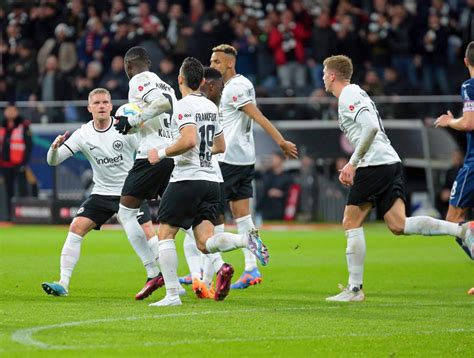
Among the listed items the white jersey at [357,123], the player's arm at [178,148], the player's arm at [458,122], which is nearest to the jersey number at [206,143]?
the player's arm at [178,148]

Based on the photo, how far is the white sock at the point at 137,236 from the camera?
11.6 meters

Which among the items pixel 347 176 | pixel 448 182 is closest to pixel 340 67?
pixel 347 176

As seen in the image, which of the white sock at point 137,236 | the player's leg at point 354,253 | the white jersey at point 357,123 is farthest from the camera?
the white sock at point 137,236

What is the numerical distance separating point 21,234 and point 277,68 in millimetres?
7994

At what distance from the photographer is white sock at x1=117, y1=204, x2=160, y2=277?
457 inches

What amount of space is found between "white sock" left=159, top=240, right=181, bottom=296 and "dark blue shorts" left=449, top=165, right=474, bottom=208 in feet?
11.9

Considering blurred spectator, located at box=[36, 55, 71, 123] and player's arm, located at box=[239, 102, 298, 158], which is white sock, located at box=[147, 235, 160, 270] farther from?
blurred spectator, located at box=[36, 55, 71, 123]

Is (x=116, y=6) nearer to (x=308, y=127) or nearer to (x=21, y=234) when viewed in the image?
(x=308, y=127)

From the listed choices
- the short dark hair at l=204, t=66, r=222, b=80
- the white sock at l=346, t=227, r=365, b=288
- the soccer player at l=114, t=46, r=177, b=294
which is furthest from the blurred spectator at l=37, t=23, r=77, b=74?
the white sock at l=346, t=227, r=365, b=288

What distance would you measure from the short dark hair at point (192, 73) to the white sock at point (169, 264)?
147 centimetres

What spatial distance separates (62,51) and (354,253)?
1760cm

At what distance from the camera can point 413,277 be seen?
13.8 metres

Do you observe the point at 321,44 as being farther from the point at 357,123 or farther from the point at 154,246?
the point at 357,123

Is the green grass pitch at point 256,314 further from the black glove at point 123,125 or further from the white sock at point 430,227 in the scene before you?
the black glove at point 123,125
